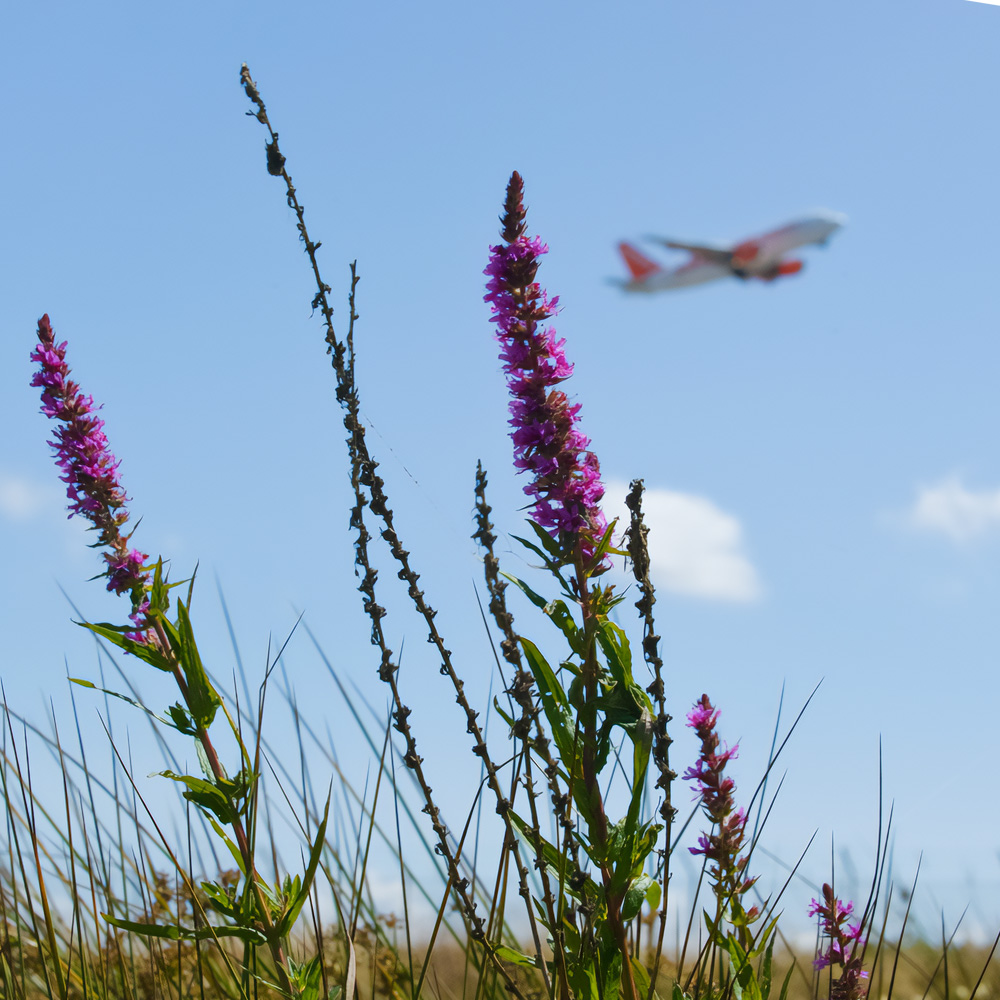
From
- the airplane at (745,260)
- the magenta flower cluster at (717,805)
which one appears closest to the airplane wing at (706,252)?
the airplane at (745,260)

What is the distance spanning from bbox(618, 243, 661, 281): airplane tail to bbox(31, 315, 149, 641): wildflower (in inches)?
235

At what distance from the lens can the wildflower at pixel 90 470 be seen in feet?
14.1

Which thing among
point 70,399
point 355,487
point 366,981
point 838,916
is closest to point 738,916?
point 838,916

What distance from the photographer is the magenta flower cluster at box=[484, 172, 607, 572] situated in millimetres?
3223

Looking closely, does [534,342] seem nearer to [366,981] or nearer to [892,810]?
[892,810]

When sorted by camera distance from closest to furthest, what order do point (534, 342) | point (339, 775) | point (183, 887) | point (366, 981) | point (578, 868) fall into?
point (578, 868), point (534, 342), point (339, 775), point (183, 887), point (366, 981)

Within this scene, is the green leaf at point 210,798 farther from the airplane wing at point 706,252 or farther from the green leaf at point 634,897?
the airplane wing at point 706,252

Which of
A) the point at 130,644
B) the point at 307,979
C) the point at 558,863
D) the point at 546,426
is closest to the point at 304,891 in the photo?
the point at 307,979

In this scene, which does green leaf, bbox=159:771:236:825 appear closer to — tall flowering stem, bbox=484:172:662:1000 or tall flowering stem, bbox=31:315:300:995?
tall flowering stem, bbox=31:315:300:995

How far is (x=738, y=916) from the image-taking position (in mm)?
3838

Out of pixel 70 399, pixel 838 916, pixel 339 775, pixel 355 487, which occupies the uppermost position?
pixel 70 399

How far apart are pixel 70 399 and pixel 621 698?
9.82 ft

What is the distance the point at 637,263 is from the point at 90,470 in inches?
292

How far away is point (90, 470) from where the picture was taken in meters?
4.35
